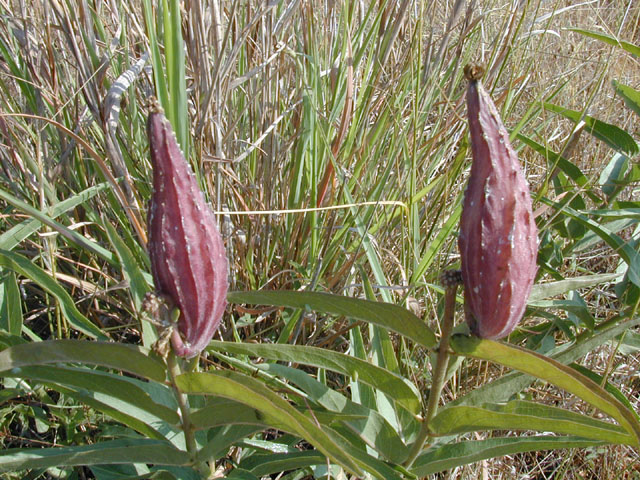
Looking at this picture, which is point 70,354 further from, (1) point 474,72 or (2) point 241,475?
(1) point 474,72

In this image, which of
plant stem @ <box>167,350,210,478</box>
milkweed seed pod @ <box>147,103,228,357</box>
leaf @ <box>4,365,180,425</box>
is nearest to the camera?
milkweed seed pod @ <box>147,103,228,357</box>

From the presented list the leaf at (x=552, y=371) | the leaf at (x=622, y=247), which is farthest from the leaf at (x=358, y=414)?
the leaf at (x=622, y=247)

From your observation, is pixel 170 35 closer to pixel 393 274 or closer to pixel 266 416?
pixel 266 416

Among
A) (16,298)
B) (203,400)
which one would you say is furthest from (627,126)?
(16,298)

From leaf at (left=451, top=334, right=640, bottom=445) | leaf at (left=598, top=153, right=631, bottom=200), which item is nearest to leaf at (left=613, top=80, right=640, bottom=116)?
leaf at (left=598, top=153, right=631, bottom=200)

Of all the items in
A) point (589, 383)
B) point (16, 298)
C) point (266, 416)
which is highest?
point (589, 383)

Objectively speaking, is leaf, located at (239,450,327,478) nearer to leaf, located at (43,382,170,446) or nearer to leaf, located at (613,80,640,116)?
leaf, located at (43,382,170,446)

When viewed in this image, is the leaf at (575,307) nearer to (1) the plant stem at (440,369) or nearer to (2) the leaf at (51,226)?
(1) the plant stem at (440,369)
